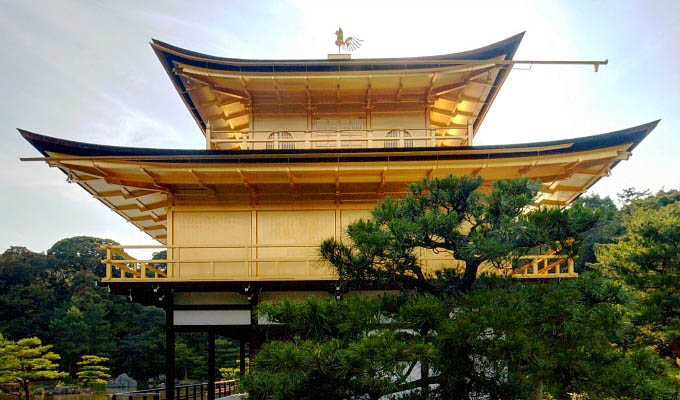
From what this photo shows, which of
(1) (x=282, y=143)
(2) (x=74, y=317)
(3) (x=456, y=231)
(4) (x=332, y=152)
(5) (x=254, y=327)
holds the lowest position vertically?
(2) (x=74, y=317)

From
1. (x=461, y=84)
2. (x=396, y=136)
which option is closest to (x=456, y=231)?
(x=396, y=136)

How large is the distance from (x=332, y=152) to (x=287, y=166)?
3.27 feet

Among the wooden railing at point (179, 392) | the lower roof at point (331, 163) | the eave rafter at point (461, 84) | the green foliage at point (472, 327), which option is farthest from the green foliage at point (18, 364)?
the green foliage at point (472, 327)

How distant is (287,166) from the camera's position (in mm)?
10492

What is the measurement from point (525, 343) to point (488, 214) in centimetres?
163

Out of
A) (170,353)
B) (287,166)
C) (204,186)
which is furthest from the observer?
(204,186)

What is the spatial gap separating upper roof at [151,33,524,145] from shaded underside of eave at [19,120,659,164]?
225cm

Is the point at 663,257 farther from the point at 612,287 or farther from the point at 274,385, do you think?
the point at 274,385

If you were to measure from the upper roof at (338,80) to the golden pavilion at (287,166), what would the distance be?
4 centimetres

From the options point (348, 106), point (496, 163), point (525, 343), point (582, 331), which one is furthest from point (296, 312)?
point (348, 106)

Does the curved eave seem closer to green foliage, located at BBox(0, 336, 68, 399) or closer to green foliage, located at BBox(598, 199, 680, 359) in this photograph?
green foliage, located at BBox(598, 199, 680, 359)

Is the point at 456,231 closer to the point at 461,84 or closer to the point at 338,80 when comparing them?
the point at 338,80

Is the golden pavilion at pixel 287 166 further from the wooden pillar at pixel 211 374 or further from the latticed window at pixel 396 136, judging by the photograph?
the wooden pillar at pixel 211 374

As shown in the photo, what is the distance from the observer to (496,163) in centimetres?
1036
